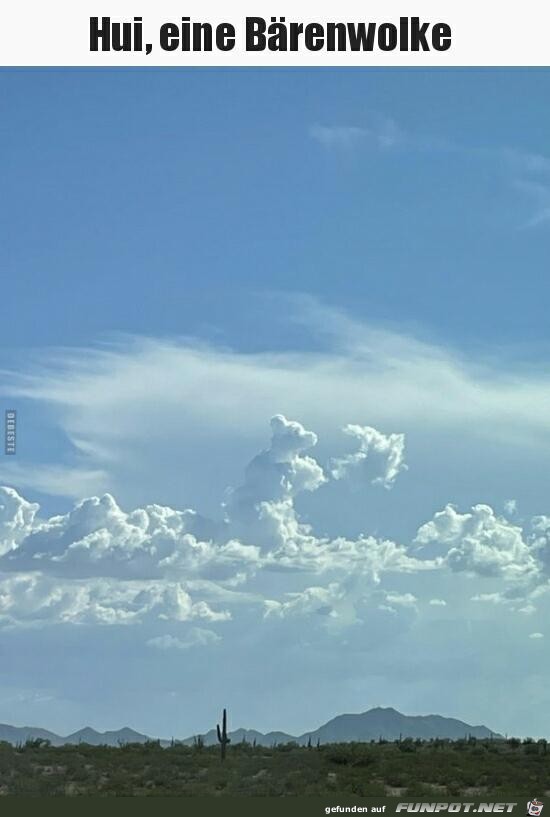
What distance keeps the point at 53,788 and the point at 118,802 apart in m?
18.7

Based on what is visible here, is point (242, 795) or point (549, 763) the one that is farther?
point (549, 763)

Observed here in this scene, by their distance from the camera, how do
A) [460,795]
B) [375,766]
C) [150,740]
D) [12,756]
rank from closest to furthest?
[460,795]
[375,766]
[12,756]
[150,740]

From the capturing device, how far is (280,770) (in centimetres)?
8269

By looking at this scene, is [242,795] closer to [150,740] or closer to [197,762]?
[197,762]

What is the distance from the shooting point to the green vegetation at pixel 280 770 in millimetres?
76688

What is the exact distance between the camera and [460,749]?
9469cm

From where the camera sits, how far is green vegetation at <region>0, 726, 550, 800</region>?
7669cm

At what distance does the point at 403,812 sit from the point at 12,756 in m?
41.6

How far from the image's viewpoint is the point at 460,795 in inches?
2940

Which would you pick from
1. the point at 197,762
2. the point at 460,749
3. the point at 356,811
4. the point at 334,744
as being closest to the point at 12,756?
the point at 197,762

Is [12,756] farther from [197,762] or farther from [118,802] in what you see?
[118,802]

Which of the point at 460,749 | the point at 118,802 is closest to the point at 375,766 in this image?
the point at 460,749

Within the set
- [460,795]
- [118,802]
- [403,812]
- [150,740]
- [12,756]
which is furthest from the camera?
[150,740]

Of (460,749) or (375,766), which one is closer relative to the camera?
(375,766)
